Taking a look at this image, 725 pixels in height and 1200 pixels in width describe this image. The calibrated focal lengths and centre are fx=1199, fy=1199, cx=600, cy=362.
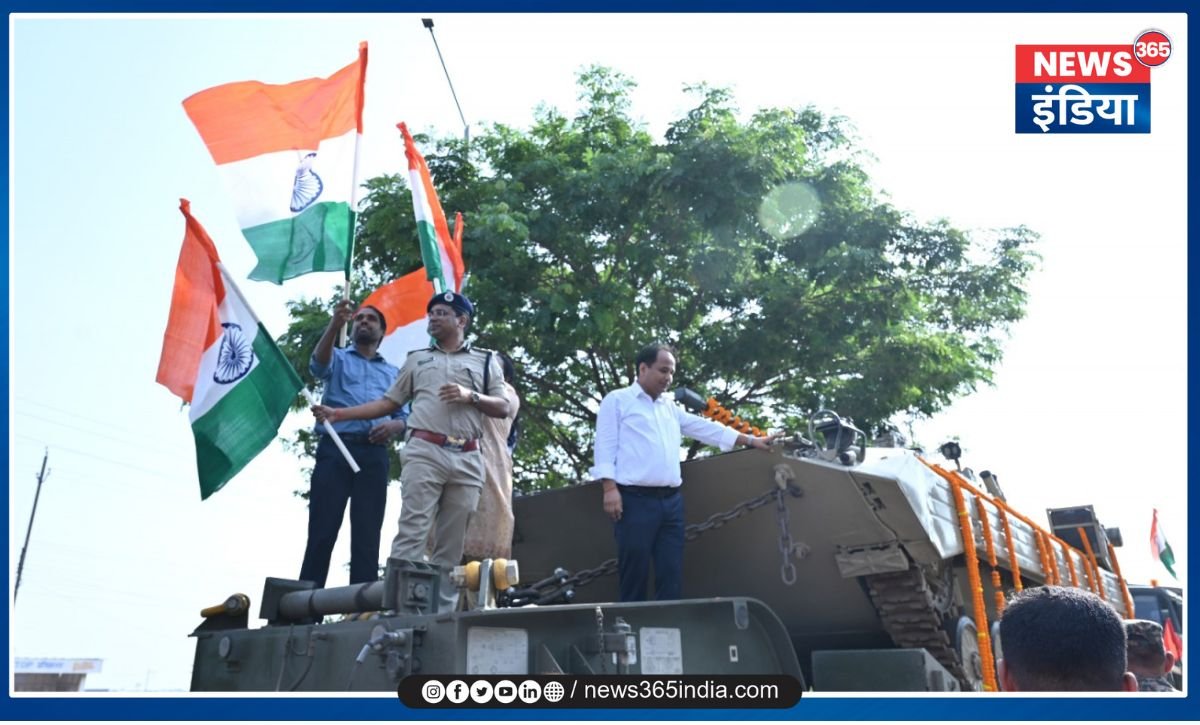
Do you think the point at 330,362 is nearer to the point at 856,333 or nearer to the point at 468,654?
the point at 468,654

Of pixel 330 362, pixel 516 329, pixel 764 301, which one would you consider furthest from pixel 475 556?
pixel 764 301

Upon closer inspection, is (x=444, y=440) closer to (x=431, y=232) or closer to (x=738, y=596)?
(x=738, y=596)

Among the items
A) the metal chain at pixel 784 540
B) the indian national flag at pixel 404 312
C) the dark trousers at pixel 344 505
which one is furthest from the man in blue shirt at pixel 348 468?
the metal chain at pixel 784 540

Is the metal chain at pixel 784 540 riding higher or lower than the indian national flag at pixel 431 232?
lower

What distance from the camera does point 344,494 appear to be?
581 cm

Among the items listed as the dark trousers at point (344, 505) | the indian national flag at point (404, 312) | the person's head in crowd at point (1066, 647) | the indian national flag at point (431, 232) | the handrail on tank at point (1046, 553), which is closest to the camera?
the person's head in crowd at point (1066, 647)

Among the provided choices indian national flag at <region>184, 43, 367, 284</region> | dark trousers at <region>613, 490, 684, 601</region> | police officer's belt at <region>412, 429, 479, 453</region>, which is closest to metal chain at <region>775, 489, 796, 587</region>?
dark trousers at <region>613, 490, 684, 601</region>

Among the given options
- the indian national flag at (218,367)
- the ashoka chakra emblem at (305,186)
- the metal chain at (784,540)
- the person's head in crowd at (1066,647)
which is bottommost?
the person's head in crowd at (1066,647)

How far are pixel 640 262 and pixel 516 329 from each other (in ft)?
4.44

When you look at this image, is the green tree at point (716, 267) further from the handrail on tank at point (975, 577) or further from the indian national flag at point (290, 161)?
the handrail on tank at point (975, 577)

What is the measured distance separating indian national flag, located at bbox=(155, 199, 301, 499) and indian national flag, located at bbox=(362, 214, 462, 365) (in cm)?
174

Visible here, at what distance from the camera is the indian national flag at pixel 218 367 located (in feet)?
17.9

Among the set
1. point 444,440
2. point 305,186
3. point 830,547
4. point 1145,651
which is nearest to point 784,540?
point 830,547

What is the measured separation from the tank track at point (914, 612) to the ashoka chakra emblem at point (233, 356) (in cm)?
317
